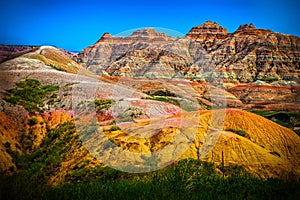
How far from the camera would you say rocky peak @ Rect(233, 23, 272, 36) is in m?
155

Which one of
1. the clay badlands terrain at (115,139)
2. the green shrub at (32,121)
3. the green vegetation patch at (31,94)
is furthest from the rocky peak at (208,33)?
the green shrub at (32,121)

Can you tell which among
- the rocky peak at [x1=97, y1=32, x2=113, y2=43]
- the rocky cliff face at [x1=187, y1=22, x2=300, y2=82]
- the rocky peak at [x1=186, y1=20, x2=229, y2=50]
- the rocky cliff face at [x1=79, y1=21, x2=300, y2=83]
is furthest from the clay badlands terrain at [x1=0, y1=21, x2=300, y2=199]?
the rocky peak at [x1=97, y1=32, x2=113, y2=43]

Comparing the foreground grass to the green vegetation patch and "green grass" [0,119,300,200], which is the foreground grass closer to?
"green grass" [0,119,300,200]

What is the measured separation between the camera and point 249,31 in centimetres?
15588

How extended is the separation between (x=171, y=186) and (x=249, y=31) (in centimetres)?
15304

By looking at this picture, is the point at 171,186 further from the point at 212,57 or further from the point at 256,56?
the point at 212,57

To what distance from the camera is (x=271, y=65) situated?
407 feet

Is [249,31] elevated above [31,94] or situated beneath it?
elevated above

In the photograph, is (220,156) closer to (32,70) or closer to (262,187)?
(262,187)

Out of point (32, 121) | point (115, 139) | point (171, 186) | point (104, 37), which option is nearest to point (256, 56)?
point (104, 37)

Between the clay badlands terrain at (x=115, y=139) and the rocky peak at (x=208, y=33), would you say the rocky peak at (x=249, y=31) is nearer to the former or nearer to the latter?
the rocky peak at (x=208, y=33)

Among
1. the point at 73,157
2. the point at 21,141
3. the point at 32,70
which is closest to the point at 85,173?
the point at 73,157

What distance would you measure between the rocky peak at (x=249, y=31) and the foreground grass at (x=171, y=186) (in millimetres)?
149104

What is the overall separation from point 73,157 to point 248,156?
10.8 meters
